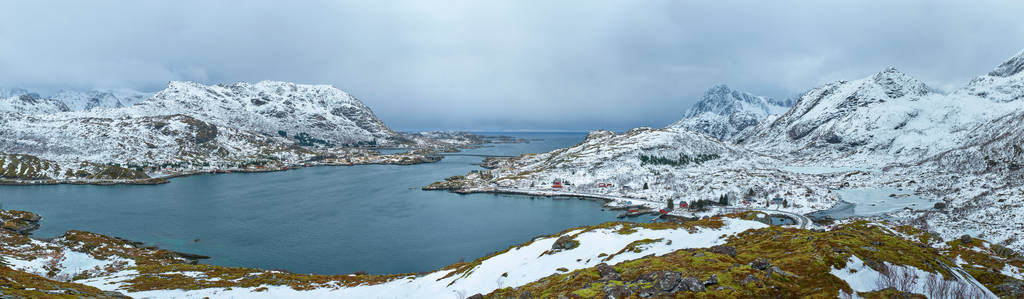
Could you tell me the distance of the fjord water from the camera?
9388 centimetres

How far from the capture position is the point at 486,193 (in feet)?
643

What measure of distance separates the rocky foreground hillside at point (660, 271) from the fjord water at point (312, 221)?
105 ft

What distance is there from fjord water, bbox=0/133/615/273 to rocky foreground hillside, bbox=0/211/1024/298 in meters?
32.0

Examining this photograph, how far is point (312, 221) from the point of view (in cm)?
12925

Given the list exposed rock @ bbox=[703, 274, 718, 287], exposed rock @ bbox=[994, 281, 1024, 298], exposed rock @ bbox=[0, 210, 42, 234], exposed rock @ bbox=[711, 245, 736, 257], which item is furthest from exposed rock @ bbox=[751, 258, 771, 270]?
exposed rock @ bbox=[0, 210, 42, 234]

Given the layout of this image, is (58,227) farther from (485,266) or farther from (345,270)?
(485,266)

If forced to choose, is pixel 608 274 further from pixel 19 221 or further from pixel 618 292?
pixel 19 221

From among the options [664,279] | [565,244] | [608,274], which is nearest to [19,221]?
[565,244]

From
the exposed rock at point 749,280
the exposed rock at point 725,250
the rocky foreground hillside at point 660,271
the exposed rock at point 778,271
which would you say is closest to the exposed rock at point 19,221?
the rocky foreground hillside at point 660,271

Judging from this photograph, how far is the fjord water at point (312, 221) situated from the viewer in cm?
A: 9388

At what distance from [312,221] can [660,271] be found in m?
131

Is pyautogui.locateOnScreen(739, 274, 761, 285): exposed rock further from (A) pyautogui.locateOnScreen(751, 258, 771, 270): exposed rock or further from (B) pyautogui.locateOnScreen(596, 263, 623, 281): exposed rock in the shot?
(B) pyautogui.locateOnScreen(596, 263, 623, 281): exposed rock

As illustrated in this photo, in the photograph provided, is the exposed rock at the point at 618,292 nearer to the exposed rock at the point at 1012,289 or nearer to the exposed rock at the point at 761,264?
the exposed rock at the point at 761,264

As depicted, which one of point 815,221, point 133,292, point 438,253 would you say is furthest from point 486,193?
point 133,292
